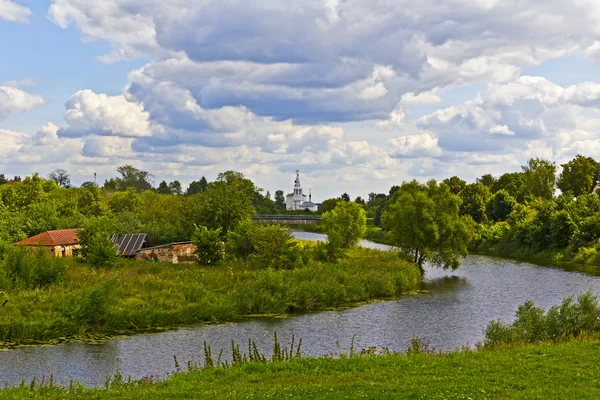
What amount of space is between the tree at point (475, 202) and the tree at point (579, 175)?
652 inches

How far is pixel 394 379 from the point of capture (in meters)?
16.7

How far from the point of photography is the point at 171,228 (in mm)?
63781

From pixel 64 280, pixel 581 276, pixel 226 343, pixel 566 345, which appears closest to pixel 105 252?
pixel 64 280

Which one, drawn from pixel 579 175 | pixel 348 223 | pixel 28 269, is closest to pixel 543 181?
pixel 579 175

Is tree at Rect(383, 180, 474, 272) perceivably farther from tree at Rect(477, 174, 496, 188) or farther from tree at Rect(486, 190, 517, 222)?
tree at Rect(477, 174, 496, 188)

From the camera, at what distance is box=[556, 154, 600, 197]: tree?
119188mm

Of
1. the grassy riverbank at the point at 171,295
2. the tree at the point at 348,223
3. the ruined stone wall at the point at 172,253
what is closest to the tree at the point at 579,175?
the tree at the point at 348,223

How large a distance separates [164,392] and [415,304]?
2743cm

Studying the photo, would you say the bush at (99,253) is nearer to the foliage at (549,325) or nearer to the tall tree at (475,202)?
the foliage at (549,325)

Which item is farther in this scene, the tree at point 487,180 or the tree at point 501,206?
the tree at point 487,180

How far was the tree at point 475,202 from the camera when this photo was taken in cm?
Result: 11131

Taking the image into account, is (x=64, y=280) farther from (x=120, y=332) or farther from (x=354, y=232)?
(x=354, y=232)

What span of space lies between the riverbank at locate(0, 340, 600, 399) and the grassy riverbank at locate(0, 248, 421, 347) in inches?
532

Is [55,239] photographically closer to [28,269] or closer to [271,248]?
[28,269]
